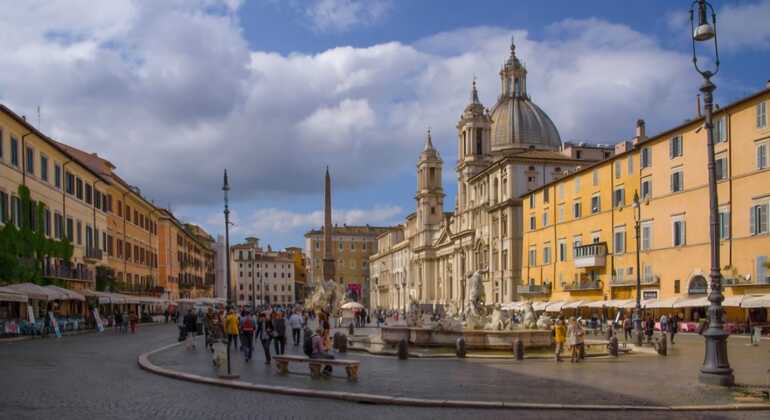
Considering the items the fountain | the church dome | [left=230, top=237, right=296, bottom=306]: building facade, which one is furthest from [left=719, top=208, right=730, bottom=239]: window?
[left=230, top=237, right=296, bottom=306]: building facade

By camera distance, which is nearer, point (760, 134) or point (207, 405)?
point (207, 405)

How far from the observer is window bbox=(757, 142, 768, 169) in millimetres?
39688

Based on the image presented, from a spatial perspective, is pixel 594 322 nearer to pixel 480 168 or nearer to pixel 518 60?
pixel 480 168

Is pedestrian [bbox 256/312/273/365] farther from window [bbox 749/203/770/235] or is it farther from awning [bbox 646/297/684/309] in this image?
window [bbox 749/203/770/235]

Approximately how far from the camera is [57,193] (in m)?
44.7

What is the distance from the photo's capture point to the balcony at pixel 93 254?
49906 mm

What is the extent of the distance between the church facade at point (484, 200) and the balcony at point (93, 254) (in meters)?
23.7

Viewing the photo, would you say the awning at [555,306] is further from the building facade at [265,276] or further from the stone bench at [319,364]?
the building facade at [265,276]

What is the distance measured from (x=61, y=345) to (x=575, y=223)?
135ft

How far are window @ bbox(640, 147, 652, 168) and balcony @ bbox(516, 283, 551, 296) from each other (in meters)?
17.5

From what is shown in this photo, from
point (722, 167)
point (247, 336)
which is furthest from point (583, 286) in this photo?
point (247, 336)

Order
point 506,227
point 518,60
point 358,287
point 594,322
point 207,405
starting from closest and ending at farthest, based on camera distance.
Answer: point 207,405 → point 594,322 → point 506,227 → point 518,60 → point 358,287

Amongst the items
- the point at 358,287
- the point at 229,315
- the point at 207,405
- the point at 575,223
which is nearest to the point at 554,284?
the point at 575,223

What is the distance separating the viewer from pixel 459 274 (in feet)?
327
